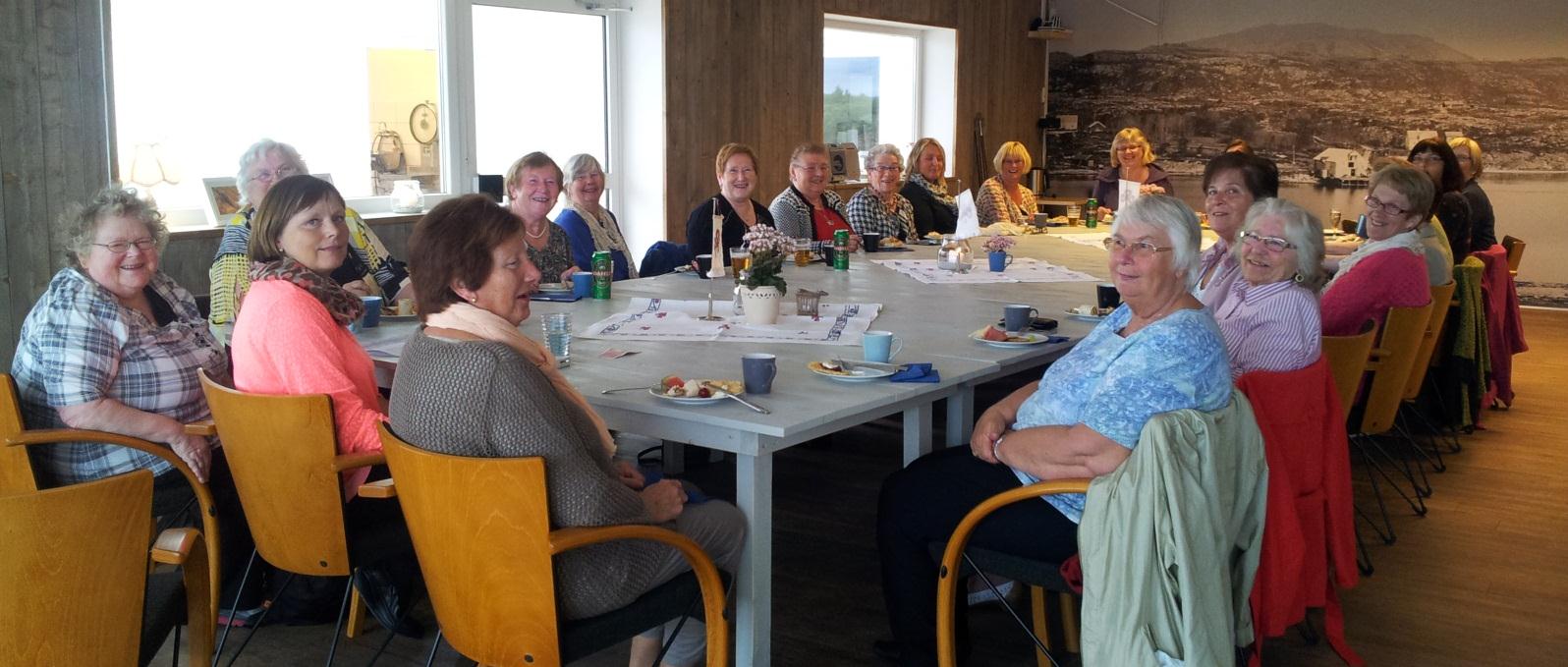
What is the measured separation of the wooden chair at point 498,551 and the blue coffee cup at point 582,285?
2044mm

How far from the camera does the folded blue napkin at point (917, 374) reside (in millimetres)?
2881

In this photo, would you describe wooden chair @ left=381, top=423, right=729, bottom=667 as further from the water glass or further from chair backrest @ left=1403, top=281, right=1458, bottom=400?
chair backrest @ left=1403, top=281, right=1458, bottom=400

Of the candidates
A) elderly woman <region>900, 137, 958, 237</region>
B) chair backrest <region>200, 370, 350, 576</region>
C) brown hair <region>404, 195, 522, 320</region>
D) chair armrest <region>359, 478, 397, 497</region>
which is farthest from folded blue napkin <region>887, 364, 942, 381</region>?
elderly woman <region>900, 137, 958, 237</region>

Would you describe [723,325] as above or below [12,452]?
above

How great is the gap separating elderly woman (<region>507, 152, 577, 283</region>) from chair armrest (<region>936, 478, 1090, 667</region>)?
8.86ft

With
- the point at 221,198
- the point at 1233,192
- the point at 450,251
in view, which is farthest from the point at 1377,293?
the point at 221,198

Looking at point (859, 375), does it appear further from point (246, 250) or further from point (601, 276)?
point (246, 250)

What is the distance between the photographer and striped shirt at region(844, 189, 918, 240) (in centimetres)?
666

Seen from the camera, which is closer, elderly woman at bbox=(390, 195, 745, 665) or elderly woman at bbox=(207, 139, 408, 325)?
elderly woman at bbox=(390, 195, 745, 665)

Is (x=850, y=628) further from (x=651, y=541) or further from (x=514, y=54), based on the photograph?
(x=514, y=54)

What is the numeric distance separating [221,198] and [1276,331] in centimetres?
447

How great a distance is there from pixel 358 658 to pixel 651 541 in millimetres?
1188

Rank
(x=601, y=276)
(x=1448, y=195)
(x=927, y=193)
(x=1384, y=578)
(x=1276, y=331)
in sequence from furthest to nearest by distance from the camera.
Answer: (x=927, y=193) < (x=1448, y=195) < (x=601, y=276) < (x=1384, y=578) < (x=1276, y=331)

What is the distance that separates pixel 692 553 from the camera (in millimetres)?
2297
